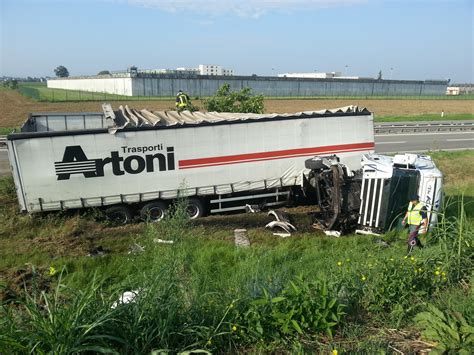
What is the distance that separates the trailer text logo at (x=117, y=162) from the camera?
10.9 meters

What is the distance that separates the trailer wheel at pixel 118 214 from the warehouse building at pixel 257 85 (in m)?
49.7

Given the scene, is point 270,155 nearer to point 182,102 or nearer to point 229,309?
point 182,102

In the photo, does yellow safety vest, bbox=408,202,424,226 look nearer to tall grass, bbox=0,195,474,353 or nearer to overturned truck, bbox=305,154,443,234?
overturned truck, bbox=305,154,443,234

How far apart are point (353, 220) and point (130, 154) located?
6.29 metres

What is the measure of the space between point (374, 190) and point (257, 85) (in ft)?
215

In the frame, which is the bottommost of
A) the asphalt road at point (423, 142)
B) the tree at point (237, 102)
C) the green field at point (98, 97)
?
the green field at point (98, 97)

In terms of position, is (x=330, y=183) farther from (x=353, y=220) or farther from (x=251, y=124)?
(x=251, y=124)

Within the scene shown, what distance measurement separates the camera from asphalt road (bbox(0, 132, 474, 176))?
23.1 m

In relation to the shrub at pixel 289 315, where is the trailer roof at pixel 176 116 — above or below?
above

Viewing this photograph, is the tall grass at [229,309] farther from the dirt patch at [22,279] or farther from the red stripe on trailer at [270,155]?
the red stripe on trailer at [270,155]

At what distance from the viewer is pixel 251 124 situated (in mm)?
12414

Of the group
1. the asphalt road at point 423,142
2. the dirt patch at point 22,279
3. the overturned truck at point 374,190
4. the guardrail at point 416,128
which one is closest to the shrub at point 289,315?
the dirt patch at point 22,279

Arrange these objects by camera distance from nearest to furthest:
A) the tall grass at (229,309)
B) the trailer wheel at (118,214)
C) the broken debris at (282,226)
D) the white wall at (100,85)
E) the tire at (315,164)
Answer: the tall grass at (229,309) < the broken debris at (282,226) < the tire at (315,164) < the trailer wheel at (118,214) < the white wall at (100,85)

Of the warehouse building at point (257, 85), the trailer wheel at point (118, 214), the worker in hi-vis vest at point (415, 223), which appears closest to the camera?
the worker in hi-vis vest at point (415, 223)
